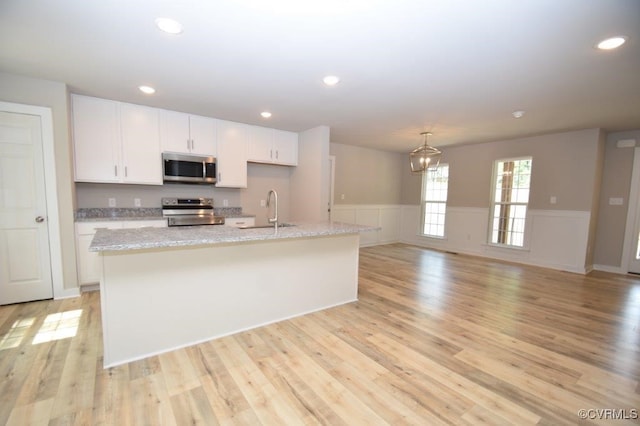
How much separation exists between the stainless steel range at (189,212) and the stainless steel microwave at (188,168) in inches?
14.2

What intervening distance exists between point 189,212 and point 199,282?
234 cm

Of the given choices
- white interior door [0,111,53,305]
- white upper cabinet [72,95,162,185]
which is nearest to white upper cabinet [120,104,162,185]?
white upper cabinet [72,95,162,185]

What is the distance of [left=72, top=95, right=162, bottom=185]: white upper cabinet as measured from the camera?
3.41m

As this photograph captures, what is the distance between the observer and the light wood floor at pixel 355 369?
162 cm

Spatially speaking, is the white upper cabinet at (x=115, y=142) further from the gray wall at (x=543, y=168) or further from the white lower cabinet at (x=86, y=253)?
the gray wall at (x=543, y=168)

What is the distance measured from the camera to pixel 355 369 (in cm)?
204

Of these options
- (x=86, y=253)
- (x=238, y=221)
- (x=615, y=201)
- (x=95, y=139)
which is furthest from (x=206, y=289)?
(x=615, y=201)

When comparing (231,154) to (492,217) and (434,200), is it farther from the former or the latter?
(492,217)

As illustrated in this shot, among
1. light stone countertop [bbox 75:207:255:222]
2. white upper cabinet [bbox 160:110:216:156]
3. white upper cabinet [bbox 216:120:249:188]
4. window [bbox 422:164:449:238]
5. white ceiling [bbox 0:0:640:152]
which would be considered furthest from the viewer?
window [bbox 422:164:449:238]

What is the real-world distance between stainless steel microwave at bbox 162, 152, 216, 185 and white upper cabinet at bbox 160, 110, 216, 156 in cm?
9

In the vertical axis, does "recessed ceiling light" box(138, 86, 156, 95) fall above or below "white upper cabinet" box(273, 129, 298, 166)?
above

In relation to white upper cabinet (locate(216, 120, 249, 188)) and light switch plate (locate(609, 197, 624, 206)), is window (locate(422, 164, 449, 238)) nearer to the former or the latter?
light switch plate (locate(609, 197, 624, 206))

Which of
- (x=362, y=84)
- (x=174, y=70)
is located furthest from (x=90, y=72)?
(x=362, y=84)

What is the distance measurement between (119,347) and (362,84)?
10.2 feet
